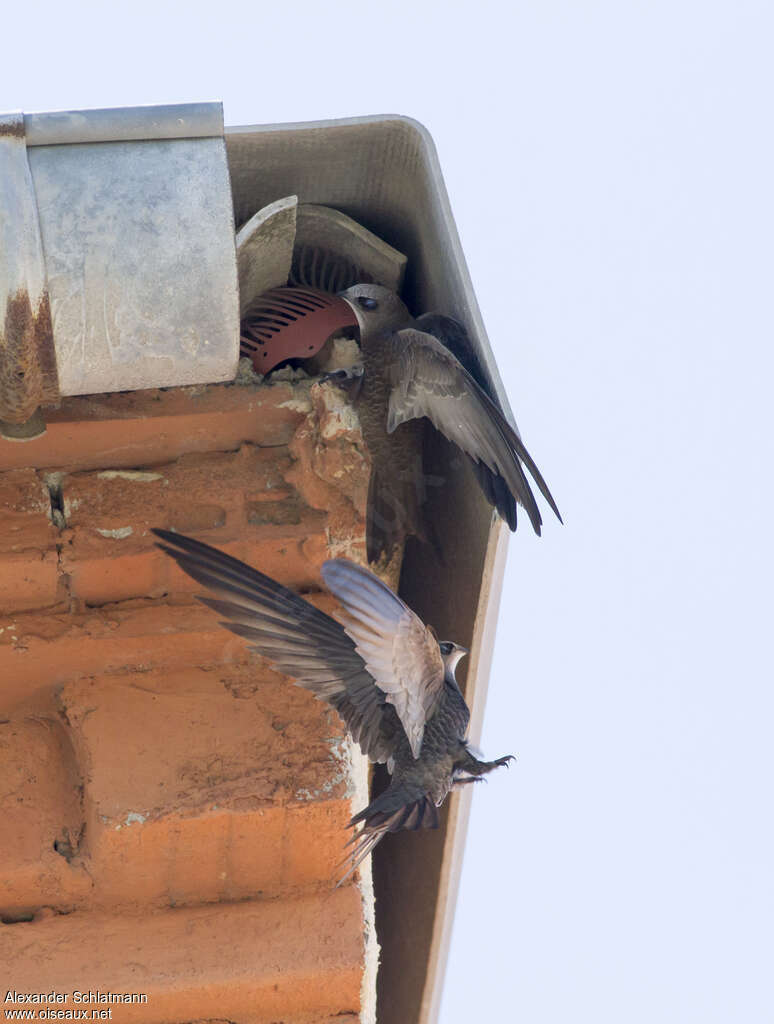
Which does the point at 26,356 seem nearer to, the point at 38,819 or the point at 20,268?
the point at 20,268

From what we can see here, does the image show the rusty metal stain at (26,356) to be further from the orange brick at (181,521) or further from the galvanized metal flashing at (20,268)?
the orange brick at (181,521)

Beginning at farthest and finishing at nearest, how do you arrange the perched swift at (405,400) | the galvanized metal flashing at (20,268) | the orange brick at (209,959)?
1. the perched swift at (405,400)
2. the orange brick at (209,959)
3. the galvanized metal flashing at (20,268)

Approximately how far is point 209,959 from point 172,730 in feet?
1.03

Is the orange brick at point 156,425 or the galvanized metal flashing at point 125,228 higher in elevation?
the galvanized metal flashing at point 125,228

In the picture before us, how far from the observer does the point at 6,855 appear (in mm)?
1844

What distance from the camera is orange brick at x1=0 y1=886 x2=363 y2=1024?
1790mm

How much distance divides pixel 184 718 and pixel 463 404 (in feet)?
2.08

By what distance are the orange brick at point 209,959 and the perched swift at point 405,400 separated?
2.08ft

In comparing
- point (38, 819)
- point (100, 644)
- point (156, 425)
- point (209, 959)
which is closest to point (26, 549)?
point (100, 644)

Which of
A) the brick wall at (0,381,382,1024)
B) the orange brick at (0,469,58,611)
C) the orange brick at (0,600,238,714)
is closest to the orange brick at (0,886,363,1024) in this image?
the brick wall at (0,381,382,1024)

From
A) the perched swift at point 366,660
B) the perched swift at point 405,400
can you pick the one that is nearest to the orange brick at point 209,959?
the perched swift at point 366,660

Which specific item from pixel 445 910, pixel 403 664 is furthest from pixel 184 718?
pixel 445 910

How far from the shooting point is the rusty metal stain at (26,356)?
164 cm

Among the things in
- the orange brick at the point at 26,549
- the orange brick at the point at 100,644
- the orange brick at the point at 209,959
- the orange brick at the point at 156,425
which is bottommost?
the orange brick at the point at 209,959
